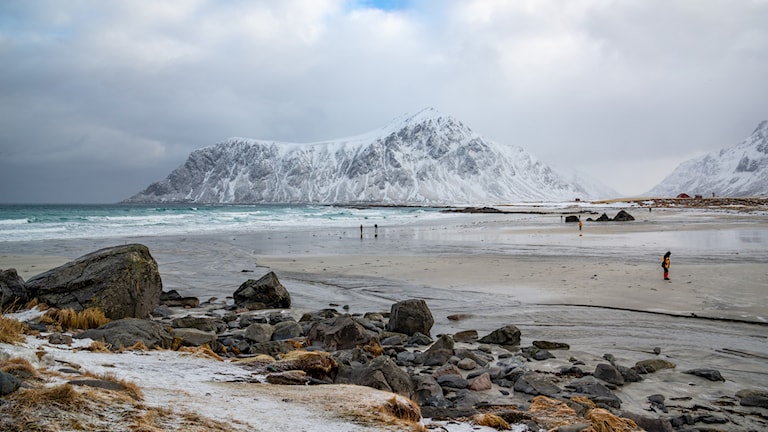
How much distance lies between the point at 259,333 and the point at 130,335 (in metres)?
2.44

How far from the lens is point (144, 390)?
13.2 feet

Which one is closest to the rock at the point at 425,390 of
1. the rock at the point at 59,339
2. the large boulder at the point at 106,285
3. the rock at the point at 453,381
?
the rock at the point at 453,381

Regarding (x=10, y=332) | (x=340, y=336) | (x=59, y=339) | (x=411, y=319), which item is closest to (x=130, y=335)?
(x=59, y=339)

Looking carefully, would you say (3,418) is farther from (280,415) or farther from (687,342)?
(687,342)

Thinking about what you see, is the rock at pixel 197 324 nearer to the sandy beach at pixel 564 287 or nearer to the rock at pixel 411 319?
the sandy beach at pixel 564 287

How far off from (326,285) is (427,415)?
1102 cm

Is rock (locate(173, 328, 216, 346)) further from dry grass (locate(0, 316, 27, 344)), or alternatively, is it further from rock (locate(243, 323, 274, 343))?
dry grass (locate(0, 316, 27, 344))

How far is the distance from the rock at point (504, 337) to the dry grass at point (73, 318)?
24.1 ft

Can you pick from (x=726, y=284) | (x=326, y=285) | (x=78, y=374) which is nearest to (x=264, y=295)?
(x=326, y=285)

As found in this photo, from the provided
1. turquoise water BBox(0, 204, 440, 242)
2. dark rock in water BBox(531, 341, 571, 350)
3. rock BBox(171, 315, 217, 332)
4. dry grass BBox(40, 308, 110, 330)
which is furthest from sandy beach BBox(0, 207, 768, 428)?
turquoise water BBox(0, 204, 440, 242)

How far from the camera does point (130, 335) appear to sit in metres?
6.57

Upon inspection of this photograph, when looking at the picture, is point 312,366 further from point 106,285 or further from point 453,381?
point 106,285

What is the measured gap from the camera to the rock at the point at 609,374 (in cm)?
630

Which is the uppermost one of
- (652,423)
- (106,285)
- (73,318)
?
(106,285)
